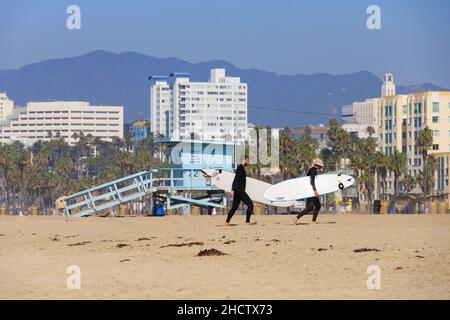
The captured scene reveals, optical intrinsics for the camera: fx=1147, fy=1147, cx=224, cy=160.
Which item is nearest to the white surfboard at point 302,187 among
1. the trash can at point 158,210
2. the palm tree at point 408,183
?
the trash can at point 158,210

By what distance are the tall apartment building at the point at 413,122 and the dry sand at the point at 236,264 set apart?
143941 millimetres

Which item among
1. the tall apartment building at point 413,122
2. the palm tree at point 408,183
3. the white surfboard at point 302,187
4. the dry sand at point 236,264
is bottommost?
the palm tree at point 408,183

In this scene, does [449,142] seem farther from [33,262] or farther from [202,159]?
[33,262]

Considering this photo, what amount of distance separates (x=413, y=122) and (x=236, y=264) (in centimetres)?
16505

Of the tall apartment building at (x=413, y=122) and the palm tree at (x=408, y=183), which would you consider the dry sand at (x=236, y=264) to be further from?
the tall apartment building at (x=413, y=122)

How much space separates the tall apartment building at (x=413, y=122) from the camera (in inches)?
6845

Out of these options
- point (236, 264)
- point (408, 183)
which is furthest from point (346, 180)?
point (408, 183)

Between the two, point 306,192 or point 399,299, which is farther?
point 306,192

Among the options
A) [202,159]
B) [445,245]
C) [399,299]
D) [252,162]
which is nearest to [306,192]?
[202,159]

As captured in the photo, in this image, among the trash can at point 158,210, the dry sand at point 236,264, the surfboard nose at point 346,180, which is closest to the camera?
the dry sand at point 236,264

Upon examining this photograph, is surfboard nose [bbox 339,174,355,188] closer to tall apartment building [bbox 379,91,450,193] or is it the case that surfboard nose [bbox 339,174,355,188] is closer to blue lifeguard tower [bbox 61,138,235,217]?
blue lifeguard tower [bbox 61,138,235,217]

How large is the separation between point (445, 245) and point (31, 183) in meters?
153

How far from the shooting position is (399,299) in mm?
13398

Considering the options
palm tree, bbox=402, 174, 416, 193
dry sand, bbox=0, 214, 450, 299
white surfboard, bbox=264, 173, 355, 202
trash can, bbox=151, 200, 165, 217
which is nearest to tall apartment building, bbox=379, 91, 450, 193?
palm tree, bbox=402, 174, 416, 193
